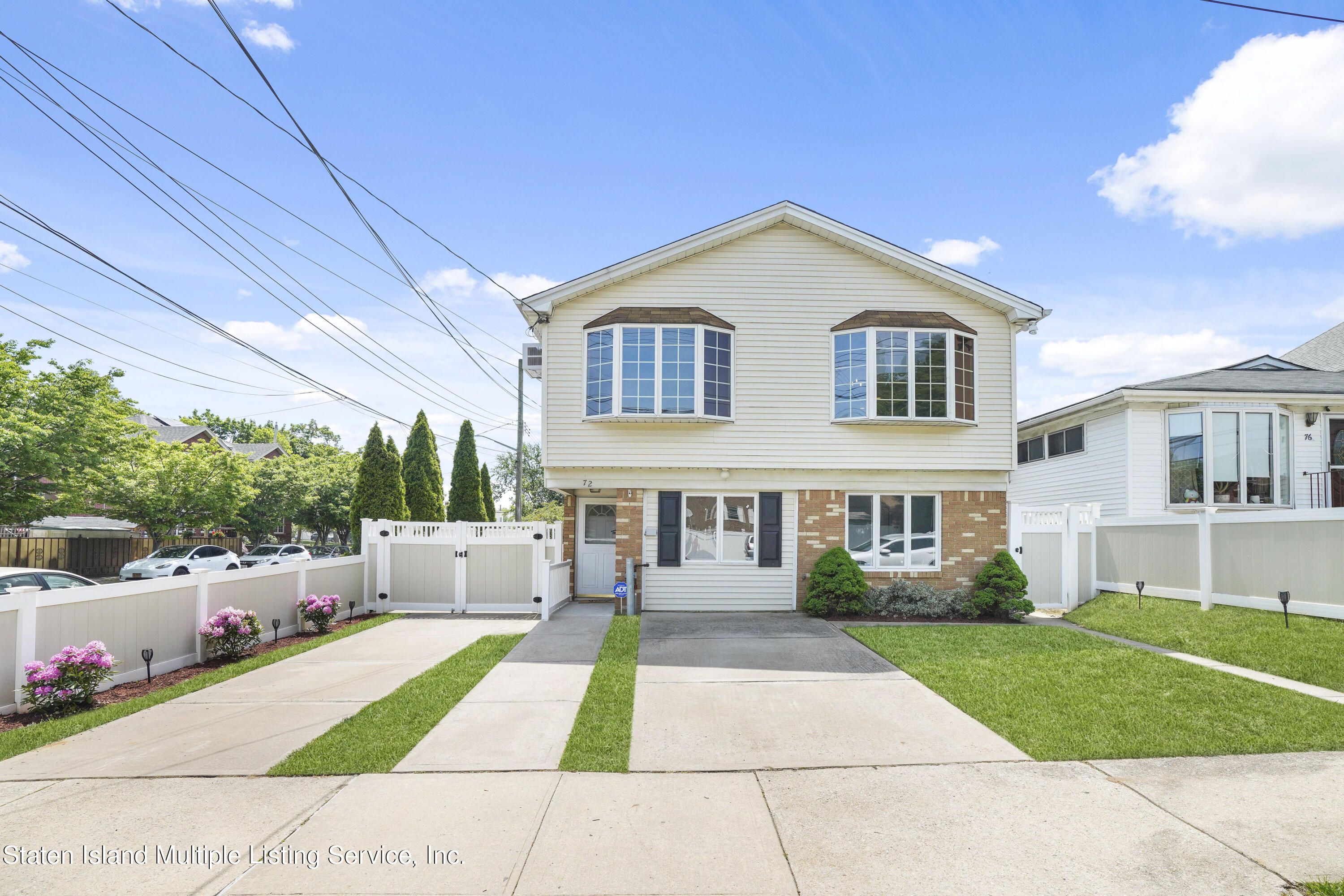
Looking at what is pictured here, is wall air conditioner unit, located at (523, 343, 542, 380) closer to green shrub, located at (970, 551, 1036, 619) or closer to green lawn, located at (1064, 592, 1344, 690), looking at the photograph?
green shrub, located at (970, 551, 1036, 619)

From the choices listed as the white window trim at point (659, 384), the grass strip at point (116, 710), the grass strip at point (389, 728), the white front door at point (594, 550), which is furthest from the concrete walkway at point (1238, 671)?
the grass strip at point (116, 710)

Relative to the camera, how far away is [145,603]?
893 cm

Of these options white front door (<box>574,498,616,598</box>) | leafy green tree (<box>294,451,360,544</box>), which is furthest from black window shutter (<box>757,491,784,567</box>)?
leafy green tree (<box>294,451,360,544</box>)

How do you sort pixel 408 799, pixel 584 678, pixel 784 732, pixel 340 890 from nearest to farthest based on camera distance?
1. pixel 340 890
2. pixel 408 799
3. pixel 784 732
4. pixel 584 678

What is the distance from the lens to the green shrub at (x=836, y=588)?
43.1 ft

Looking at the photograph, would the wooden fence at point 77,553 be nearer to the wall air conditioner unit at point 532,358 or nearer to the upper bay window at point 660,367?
the wall air conditioner unit at point 532,358

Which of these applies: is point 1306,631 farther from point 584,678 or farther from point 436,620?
point 436,620

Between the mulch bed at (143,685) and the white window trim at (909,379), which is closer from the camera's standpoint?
the mulch bed at (143,685)

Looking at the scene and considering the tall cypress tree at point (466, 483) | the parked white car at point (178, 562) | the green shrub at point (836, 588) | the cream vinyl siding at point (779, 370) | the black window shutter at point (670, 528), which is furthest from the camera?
the tall cypress tree at point (466, 483)

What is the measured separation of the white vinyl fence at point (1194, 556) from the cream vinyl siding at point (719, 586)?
184 inches

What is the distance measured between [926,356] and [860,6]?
611 centimetres

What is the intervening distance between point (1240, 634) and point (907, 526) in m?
5.53

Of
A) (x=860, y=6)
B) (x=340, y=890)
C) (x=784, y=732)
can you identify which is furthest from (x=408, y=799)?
(x=860, y=6)

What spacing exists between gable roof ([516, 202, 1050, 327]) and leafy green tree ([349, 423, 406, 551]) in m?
8.70
